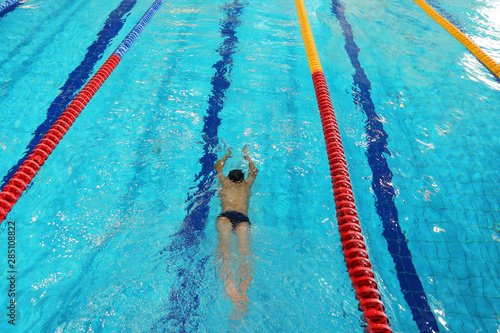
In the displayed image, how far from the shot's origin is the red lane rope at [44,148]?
2277 millimetres

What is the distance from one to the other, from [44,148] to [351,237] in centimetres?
281

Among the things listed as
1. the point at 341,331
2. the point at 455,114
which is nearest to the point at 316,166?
the point at 341,331

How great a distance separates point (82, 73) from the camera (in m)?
4.28

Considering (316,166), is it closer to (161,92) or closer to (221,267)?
(221,267)

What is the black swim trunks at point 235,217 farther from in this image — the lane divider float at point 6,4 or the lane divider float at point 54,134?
the lane divider float at point 6,4

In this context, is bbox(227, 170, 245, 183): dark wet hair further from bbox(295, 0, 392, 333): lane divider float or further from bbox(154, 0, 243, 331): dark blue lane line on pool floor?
bbox(295, 0, 392, 333): lane divider float

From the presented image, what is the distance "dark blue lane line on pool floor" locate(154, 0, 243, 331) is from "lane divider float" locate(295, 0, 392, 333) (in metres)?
1.15

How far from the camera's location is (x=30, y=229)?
2.58m

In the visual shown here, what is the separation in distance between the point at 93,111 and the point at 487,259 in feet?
14.5

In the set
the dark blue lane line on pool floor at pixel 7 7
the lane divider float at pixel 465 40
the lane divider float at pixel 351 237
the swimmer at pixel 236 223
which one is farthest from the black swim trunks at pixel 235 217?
the dark blue lane line on pool floor at pixel 7 7

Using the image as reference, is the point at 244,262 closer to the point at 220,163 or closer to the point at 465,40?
the point at 220,163

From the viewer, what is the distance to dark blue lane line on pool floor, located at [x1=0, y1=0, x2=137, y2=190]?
333 centimetres
